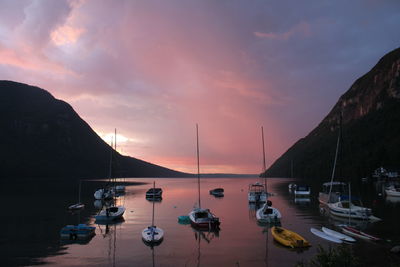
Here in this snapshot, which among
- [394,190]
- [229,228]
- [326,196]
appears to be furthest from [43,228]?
[394,190]

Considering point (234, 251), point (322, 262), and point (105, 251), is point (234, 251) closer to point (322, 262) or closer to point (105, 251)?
point (105, 251)

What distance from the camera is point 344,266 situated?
14.0 meters

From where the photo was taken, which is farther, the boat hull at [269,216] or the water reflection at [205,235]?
the boat hull at [269,216]

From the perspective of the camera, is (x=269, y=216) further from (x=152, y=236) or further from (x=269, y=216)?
(x=152, y=236)

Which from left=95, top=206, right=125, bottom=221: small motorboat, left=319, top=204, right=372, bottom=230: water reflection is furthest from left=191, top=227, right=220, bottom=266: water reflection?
left=319, top=204, right=372, bottom=230: water reflection

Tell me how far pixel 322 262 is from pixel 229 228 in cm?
3862

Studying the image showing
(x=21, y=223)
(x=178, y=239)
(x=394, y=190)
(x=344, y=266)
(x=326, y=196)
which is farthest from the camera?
(x=394, y=190)

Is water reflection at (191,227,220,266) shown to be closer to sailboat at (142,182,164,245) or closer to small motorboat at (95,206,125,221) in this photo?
sailboat at (142,182,164,245)

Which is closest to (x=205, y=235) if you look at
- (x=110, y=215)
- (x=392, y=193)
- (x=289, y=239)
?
(x=289, y=239)

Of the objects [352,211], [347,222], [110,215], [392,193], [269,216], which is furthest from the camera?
[392,193]

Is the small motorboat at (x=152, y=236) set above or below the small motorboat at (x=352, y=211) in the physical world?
below

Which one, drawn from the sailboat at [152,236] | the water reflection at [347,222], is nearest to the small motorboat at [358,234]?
the water reflection at [347,222]

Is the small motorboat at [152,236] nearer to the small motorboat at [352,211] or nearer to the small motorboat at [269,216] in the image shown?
the small motorboat at [269,216]

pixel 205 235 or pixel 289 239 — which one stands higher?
pixel 289 239
